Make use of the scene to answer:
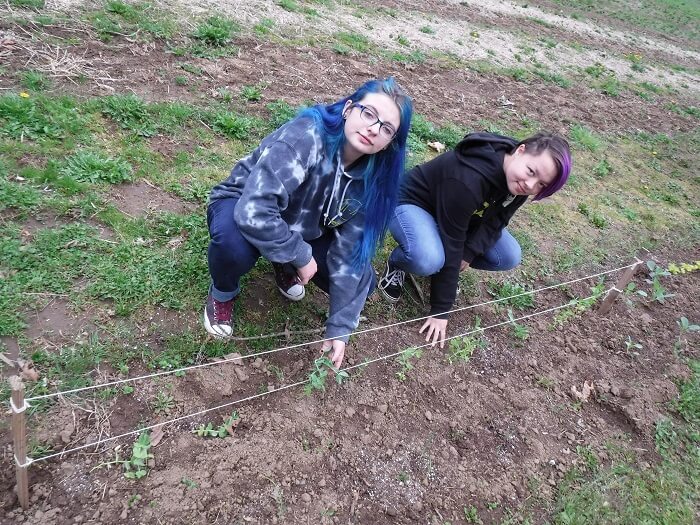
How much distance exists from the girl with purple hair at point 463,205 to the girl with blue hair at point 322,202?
1.64ft

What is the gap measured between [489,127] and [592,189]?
1.28 m

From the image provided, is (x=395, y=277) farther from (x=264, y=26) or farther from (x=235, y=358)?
(x=264, y=26)

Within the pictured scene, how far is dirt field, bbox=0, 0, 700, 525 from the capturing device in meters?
1.96

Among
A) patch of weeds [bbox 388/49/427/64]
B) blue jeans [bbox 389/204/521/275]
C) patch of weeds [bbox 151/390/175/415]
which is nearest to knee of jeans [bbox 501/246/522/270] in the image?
blue jeans [bbox 389/204/521/275]

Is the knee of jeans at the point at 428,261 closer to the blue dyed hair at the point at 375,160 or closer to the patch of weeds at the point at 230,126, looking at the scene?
the blue dyed hair at the point at 375,160

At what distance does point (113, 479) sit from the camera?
6.22ft

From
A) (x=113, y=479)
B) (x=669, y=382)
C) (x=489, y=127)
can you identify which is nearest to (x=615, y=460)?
(x=669, y=382)

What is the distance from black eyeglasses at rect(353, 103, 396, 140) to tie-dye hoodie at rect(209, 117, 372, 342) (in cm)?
22

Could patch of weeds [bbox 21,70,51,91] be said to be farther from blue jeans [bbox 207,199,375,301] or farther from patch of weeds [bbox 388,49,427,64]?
patch of weeds [bbox 388,49,427,64]

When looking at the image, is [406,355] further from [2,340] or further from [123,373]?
[2,340]

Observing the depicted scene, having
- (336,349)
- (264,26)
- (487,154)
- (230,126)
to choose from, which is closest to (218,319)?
(336,349)

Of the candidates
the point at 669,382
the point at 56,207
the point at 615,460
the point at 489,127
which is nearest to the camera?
the point at 615,460

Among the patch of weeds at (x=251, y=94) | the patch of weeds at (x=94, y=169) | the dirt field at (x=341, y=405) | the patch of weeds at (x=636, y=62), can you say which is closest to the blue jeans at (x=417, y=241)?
the dirt field at (x=341, y=405)

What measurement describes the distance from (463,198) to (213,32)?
3724 millimetres
